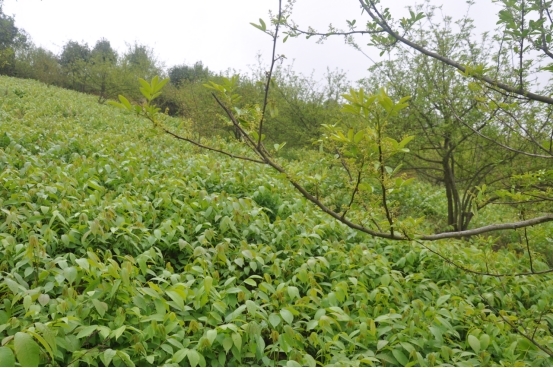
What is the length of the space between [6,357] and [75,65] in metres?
20.3

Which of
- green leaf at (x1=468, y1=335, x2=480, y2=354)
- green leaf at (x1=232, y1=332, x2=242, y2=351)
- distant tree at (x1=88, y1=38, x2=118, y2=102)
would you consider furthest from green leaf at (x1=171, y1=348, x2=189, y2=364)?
distant tree at (x1=88, y1=38, x2=118, y2=102)

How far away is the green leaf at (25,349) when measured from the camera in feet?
4.55

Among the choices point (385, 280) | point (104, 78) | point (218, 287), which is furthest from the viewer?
point (104, 78)

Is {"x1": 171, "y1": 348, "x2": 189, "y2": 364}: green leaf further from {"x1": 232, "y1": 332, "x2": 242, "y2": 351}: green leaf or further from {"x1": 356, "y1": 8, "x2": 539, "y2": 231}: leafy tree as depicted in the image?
{"x1": 356, "y1": 8, "x2": 539, "y2": 231}: leafy tree

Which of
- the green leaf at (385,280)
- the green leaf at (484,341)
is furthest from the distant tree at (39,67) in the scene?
the green leaf at (484,341)

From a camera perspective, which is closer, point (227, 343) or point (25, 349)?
point (25, 349)

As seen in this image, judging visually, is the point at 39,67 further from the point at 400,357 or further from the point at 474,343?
the point at 474,343

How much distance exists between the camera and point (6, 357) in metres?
1.40

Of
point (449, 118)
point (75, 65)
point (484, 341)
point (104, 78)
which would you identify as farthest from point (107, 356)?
point (75, 65)

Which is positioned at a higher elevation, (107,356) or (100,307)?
(100,307)

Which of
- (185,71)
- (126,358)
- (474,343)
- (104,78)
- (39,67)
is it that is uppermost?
(185,71)

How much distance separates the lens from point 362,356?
1898 millimetres

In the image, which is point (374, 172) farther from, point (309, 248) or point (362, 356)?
point (309, 248)

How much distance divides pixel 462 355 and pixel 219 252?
4.95 ft
